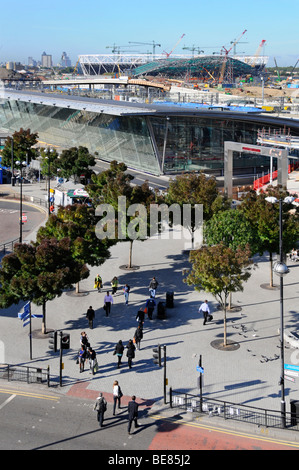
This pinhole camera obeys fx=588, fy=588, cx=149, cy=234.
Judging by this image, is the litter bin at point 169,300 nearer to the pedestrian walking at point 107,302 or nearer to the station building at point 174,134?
the pedestrian walking at point 107,302

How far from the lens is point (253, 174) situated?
57156 mm

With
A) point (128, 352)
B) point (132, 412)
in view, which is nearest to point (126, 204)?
point (128, 352)

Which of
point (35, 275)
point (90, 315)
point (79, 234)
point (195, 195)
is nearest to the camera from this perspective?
point (35, 275)

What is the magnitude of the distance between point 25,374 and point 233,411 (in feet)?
22.5

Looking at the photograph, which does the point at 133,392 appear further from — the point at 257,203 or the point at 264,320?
the point at 257,203

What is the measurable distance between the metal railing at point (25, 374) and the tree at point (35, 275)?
2.96m

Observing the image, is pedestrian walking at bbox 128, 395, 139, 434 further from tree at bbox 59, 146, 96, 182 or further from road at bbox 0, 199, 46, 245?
tree at bbox 59, 146, 96, 182

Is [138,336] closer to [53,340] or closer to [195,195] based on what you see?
[53,340]

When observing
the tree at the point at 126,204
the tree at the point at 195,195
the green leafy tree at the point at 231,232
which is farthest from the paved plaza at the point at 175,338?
the tree at the point at 195,195

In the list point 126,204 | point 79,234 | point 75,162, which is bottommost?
point 79,234

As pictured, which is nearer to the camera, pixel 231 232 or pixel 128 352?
pixel 128 352

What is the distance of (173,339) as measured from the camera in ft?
72.6
